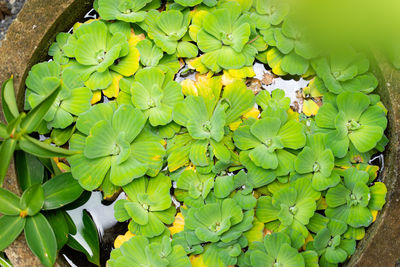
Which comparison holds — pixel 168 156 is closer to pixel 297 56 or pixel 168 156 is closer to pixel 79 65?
pixel 79 65

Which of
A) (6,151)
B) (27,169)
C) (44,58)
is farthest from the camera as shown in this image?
(44,58)

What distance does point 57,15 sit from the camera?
1.40m

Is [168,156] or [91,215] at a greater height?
[168,156]

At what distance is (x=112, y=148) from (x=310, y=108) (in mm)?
674

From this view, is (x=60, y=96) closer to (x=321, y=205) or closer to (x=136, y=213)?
(x=136, y=213)

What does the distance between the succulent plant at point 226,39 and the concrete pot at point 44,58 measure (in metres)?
0.45

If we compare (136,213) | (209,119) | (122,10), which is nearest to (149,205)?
(136,213)

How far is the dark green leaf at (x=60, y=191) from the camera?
4.34 ft

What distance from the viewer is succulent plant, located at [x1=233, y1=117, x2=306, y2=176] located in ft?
4.22

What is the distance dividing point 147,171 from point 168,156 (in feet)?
0.27

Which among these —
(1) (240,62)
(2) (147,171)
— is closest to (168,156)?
(2) (147,171)

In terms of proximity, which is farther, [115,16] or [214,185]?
[115,16]

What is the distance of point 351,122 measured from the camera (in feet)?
4.39

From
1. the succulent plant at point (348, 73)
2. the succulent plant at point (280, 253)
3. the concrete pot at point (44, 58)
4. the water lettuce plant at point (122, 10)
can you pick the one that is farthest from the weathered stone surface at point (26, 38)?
the succulent plant at point (348, 73)
